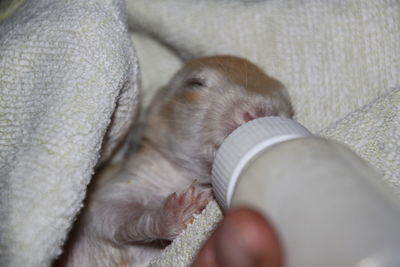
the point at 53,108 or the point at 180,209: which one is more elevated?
the point at 53,108

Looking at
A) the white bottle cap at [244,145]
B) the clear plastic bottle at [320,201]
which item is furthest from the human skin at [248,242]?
the white bottle cap at [244,145]

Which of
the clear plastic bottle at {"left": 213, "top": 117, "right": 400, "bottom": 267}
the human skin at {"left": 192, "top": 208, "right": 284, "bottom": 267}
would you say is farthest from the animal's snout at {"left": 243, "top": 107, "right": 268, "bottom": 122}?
the human skin at {"left": 192, "top": 208, "right": 284, "bottom": 267}

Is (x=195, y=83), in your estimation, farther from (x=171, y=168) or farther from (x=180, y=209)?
(x=180, y=209)

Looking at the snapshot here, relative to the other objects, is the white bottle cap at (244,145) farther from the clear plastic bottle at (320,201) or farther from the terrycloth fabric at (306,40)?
the terrycloth fabric at (306,40)

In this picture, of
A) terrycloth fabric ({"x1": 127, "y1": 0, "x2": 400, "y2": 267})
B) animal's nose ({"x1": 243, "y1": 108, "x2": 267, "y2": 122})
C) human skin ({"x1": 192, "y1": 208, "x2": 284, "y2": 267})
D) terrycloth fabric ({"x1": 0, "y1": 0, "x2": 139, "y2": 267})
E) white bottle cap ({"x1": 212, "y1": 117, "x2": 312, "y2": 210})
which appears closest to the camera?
Answer: human skin ({"x1": 192, "y1": 208, "x2": 284, "y2": 267})

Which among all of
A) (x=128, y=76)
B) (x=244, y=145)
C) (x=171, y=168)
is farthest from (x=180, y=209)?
(x=244, y=145)

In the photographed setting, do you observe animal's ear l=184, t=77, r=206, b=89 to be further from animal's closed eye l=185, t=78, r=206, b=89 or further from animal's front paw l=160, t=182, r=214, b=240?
animal's front paw l=160, t=182, r=214, b=240
